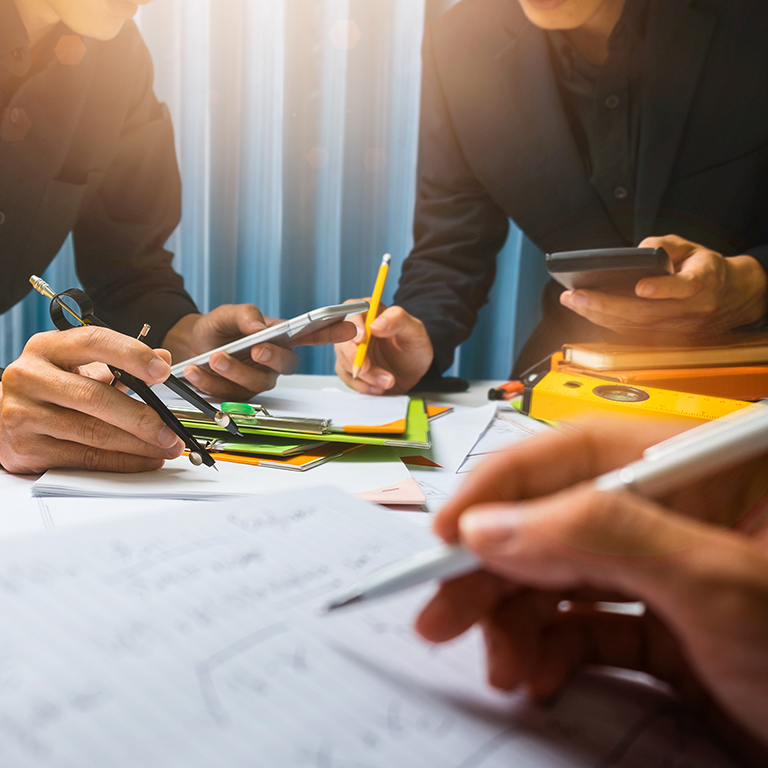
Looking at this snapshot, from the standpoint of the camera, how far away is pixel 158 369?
417 millimetres

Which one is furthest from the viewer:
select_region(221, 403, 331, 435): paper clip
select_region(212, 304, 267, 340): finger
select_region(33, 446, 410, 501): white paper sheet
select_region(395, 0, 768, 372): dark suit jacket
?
select_region(395, 0, 768, 372): dark suit jacket

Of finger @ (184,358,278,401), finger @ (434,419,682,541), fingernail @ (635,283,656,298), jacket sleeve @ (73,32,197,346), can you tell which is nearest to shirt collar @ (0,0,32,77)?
jacket sleeve @ (73,32,197,346)

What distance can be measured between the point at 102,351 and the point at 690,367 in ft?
2.01

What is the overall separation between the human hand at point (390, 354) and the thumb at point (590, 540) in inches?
22.9

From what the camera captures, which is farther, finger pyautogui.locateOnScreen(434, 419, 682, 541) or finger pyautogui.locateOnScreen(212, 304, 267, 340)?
finger pyautogui.locateOnScreen(212, 304, 267, 340)

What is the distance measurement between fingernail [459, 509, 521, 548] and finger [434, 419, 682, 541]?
0.13 feet

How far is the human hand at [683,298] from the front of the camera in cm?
67

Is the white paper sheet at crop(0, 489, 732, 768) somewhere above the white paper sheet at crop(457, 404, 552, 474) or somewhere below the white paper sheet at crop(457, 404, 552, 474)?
above

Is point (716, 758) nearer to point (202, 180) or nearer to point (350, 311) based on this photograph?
point (350, 311)

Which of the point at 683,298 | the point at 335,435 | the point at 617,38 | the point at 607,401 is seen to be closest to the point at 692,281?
the point at 683,298

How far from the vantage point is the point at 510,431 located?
0.61 m

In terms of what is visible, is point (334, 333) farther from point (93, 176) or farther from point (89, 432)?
point (93, 176)

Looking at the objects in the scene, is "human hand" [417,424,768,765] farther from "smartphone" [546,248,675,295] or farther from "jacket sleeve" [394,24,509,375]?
"jacket sleeve" [394,24,509,375]

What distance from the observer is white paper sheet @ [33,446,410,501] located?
1.32 feet
